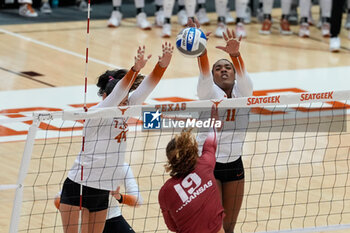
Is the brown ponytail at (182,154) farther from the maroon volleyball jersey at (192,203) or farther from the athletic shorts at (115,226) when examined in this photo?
the athletic shorts at (115,226)

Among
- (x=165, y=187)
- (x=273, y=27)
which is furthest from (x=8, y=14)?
(x=165, y=187)

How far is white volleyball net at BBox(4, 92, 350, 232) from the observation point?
6.63 meters

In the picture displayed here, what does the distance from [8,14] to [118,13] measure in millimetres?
2571

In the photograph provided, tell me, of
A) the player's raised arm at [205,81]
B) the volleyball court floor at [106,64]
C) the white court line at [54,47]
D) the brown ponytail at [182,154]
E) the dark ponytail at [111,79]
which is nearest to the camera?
the brown ponytail at [182,154]

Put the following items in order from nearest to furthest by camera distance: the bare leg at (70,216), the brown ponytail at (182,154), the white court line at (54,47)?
the brown ponytail at (182,154), the bare leg at (70,216), the white court line at (54,47)

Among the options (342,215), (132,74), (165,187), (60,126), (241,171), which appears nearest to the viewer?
(165,187)

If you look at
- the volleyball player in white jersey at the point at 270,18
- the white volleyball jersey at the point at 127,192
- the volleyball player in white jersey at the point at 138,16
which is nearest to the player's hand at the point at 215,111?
the white volleyball jersey at the point at 127,192

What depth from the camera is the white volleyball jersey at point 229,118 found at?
6.65 metres

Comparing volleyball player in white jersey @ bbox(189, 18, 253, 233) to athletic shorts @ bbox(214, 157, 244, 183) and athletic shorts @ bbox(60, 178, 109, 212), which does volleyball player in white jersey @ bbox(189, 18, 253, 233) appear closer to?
athletic shorts @ bbox(214, 157, 244, 183)

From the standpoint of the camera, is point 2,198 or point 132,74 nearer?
point 132,74

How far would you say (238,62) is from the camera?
6.66 meters

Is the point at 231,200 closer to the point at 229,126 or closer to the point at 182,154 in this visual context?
the point at 229,126

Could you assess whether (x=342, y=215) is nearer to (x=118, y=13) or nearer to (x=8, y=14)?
(x=118, y=13)

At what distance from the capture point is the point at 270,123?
36.6 ft
